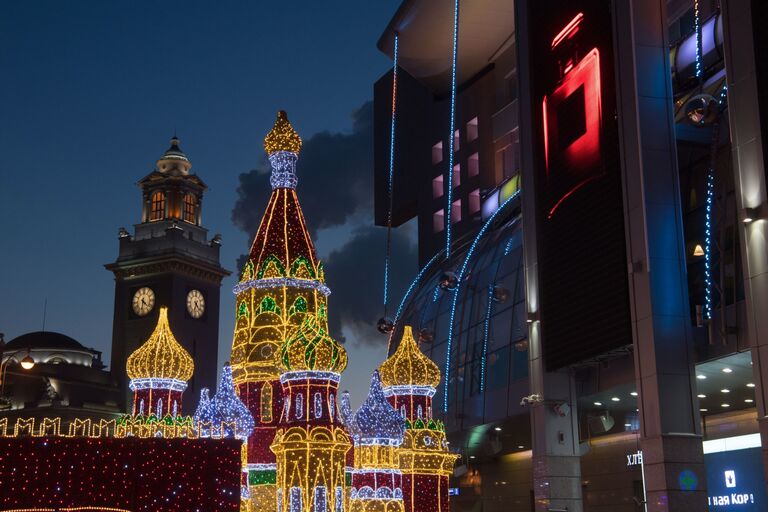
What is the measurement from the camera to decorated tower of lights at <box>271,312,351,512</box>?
26234 millimetres

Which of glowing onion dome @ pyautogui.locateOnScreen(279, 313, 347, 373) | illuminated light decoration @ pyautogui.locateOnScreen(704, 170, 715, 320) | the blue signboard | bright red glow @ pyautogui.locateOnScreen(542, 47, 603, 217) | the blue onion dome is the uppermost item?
bright red glow @ pyautogui.locateOnScreen(542, 47, 603, 217)

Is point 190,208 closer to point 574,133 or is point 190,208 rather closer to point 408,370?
point 408,370

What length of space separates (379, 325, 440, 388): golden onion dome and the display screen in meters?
3.97

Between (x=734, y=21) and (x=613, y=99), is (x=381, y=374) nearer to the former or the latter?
(x=613, y=99)

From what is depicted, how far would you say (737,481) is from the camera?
3089 centimetres

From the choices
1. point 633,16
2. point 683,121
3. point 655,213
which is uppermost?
point 633,16

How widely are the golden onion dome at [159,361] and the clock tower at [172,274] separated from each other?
45771 mm

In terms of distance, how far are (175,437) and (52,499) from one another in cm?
324

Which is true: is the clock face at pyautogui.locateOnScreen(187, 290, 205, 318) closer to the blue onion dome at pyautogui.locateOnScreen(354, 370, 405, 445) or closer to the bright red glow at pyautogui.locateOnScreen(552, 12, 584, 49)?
the blue onion dome at pyautogui.locateOnScreen(354, 370, 405, 445)

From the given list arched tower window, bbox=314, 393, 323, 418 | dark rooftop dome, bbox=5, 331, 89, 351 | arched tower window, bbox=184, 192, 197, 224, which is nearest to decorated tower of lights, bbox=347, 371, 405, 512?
arched tower window, bbox=314, 393, 323, 418

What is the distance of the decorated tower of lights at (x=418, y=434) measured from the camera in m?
31.6

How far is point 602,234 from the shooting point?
28297mm

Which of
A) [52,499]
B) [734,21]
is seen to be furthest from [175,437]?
[734,21]

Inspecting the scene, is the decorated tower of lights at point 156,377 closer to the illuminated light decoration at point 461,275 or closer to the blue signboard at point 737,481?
the blue signboard at point 737,481
